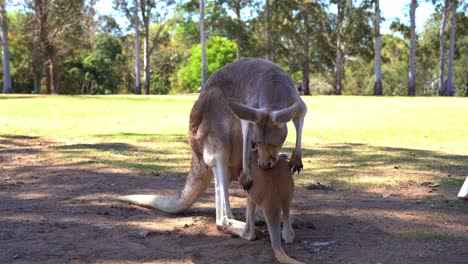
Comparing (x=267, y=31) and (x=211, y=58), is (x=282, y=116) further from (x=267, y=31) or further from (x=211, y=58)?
(x=211, y=58)

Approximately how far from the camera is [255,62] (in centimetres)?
446

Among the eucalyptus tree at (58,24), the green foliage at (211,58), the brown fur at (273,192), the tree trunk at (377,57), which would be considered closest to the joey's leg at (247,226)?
the brown fur at (273,192)

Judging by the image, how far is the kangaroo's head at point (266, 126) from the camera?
3.47 metres

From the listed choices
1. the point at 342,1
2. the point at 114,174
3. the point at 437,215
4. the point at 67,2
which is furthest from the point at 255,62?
the point at 342,1

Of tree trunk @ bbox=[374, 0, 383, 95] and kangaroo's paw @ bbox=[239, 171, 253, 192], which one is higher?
tree trunk @ bbox=[374, 0, 383, 95]

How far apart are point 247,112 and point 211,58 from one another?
189ft

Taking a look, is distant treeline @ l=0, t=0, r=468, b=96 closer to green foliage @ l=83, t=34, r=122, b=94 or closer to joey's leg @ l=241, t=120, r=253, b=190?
green foliage @ l=83, t=34, r=122, b=94

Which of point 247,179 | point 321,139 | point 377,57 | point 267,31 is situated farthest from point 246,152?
point 267,31

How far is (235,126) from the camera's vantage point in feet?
14.1

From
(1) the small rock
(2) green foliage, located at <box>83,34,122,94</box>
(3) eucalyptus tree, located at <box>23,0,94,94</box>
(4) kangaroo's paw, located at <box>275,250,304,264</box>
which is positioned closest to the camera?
(4) kangaroo's paw, located at <box>275,250,304,264</box>

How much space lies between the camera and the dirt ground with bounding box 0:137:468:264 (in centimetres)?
364

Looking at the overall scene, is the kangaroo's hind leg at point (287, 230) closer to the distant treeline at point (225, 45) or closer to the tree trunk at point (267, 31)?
the distant treeline at point (225, 45)

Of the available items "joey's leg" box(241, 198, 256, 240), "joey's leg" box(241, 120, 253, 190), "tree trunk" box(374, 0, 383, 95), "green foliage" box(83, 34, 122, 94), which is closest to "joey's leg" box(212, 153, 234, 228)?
"joey's leg" box(241, 198, 256, 240)

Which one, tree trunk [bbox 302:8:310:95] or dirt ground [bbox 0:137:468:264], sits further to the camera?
tree trunk [bbox 302:8:310:95]
